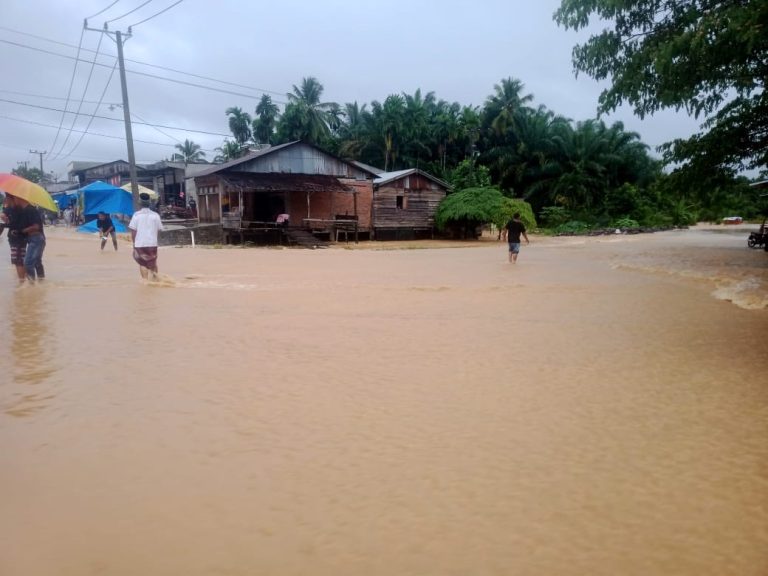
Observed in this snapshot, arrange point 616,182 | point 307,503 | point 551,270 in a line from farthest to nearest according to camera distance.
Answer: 1. point 616,182
2. point 551,270
3. point 307,503

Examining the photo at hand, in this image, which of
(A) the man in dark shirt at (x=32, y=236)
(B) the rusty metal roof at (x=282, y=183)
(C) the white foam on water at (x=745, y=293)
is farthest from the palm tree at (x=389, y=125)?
(A) the man in dark shirt at (x=32, y=236)

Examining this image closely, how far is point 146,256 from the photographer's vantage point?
1109cm

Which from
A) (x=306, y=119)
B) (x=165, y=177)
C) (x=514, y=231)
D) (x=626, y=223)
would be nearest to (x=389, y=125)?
(x=306, y=119)

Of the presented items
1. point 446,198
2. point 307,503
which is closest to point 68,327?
point 307,503

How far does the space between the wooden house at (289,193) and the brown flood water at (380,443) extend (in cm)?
1888

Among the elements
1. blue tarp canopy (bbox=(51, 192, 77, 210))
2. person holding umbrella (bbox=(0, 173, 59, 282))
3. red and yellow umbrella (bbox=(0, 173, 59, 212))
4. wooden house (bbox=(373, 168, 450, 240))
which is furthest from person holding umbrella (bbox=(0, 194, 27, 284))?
blue tarp canopy (bbox=(51, 192, 77, 210))

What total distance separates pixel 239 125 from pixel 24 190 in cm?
4369

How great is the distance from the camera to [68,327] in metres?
7.60

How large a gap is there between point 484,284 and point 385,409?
8.56 meters

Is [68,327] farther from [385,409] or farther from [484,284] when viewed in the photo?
[484,284]

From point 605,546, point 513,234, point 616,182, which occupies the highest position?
point 616,182

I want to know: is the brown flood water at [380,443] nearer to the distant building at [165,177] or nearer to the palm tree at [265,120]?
the distant building at [165,177]

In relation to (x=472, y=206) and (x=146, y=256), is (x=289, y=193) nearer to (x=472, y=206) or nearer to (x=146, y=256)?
(x=472, y=206)

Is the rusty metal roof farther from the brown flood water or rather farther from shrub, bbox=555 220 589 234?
the brown flood water
